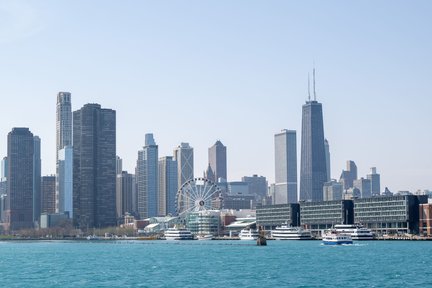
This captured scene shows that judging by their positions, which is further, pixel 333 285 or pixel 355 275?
pixel 355 275

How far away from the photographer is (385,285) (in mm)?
113125

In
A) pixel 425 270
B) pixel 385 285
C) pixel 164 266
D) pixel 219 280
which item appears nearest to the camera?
pixel 385 285

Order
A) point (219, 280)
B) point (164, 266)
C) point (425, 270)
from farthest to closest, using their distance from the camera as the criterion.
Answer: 1. point (164, 266)
2. point (425, 270)
3. point (219, 280)

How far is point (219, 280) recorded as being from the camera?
122 meters

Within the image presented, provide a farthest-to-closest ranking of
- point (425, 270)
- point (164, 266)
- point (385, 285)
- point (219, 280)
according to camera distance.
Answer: point (164, 266) → point (425, 270) → point (219, 280) → point (385, 285)

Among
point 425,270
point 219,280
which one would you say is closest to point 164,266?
point 219,280

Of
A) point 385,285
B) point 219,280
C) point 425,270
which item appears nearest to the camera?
point 385,285

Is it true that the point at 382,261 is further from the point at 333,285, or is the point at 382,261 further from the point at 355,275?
the point at 333,285

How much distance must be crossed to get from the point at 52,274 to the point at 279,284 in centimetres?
4046

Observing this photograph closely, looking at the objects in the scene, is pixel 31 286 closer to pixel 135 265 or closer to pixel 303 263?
pixel 135 265

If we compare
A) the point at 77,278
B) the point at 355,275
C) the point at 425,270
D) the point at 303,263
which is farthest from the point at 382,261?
the point at 77,278

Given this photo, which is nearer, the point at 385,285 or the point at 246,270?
the point at 385,285

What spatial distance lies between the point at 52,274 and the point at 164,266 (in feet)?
78.8

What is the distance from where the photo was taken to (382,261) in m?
Answer: 162
